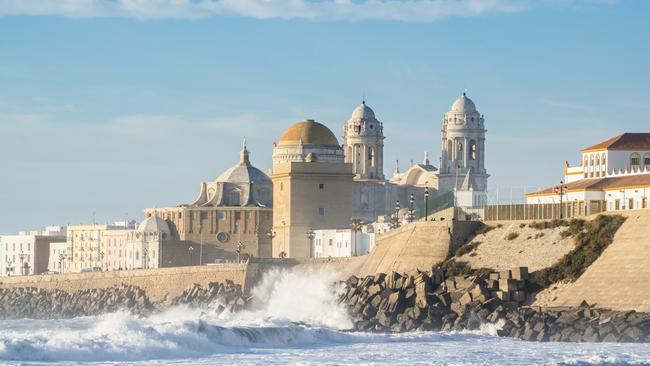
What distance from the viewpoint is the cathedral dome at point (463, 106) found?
14600cm

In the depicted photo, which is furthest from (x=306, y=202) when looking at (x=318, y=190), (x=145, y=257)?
(x=145, y=257)

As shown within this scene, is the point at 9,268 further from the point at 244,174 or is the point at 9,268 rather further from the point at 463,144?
the point at 463,144

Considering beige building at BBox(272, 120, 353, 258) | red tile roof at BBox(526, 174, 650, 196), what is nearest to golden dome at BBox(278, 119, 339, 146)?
beige building at BBox(272, 120, 353, 258)

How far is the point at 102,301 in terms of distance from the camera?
108125mm

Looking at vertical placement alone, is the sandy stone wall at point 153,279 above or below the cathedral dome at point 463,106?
below

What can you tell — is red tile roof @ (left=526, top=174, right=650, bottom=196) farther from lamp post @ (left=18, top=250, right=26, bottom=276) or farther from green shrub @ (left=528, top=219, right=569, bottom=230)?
lamp post @ (left=18, top=250, right=26, bottom=276)

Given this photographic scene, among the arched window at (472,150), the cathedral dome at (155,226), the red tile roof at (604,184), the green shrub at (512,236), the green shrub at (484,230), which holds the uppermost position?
the arched window at (472,150)

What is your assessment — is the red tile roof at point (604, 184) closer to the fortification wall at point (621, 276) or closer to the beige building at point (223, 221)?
the fortification wall at point (621, 276)

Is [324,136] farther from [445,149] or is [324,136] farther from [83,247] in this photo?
[83,247]

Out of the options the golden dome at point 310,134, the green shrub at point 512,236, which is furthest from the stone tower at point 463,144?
the green shrub at point 512,236

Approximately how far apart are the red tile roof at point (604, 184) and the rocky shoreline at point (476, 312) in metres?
12.2

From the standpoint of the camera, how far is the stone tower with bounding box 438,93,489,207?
145 metres

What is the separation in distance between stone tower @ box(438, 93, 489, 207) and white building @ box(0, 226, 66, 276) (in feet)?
114

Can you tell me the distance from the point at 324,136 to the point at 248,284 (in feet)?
135
